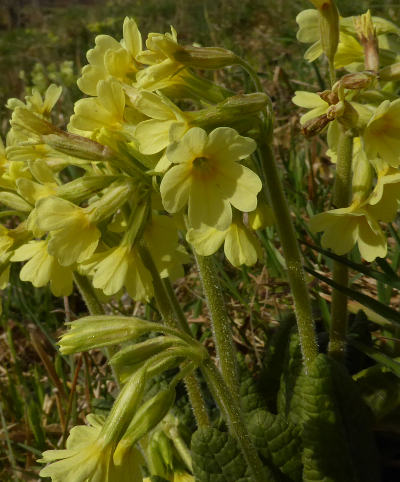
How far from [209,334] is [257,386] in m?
0.53

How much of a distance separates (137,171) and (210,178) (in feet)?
0.58

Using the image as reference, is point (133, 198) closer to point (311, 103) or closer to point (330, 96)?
point (330, 96)

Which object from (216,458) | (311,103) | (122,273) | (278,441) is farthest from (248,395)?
(311,103)

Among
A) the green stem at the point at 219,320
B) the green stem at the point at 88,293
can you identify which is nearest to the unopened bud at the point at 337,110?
the green stem at the point at 219,320

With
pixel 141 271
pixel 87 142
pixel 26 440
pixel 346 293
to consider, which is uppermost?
pixel 87 142

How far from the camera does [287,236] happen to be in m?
1.53

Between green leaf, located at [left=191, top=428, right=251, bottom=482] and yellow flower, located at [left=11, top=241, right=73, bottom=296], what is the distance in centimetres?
53

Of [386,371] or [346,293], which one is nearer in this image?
[346,293]

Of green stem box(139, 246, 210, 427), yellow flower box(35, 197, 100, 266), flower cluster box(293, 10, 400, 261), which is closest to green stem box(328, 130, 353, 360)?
flower cluster box(293, 10, 400, 261)

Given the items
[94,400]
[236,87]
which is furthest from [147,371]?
[236,87]

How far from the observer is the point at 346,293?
5.51 feet

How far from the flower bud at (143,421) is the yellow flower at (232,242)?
337mm

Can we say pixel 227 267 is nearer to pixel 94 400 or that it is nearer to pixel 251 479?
pixel 94 400

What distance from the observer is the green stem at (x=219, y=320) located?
1639 mm
